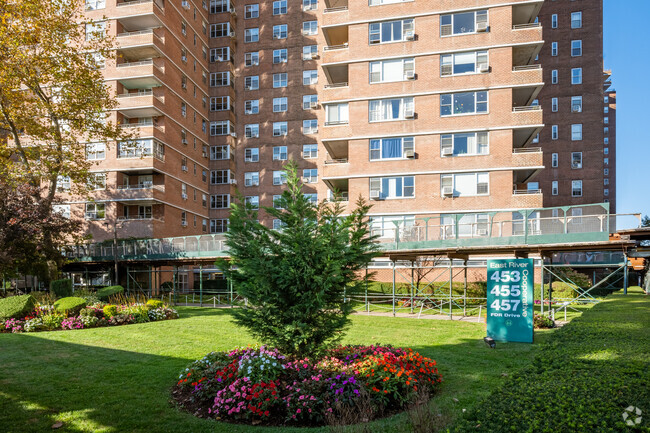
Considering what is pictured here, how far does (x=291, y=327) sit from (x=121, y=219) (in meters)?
36.6

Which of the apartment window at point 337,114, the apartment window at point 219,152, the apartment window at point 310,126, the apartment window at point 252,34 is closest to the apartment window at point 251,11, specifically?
the apartment window at point 252,34

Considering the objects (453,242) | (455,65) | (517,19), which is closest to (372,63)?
(455,65)

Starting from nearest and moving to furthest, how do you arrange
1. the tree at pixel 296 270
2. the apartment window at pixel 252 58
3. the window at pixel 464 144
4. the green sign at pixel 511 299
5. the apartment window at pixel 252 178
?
the tree at pixel 296 270 → the green sign at pixel 511 299 → the window at pixel 464 144 → the apartment window at pixel 252 178 → the apartment window at pixel 252 58

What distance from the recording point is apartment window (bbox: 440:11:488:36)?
106 ft

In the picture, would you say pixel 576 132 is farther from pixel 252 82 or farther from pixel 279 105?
pixel 252 82

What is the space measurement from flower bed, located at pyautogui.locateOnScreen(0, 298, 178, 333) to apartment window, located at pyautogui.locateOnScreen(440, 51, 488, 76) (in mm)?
26970

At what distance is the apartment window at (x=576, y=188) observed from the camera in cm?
4928

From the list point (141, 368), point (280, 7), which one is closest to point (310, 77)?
point (280, 7)

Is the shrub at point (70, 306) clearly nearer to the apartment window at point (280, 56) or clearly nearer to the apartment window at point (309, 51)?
the apartment window at point (309, 51)

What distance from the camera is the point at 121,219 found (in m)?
39.4

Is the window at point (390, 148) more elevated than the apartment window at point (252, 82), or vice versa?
the apartment window at point (252, 82)

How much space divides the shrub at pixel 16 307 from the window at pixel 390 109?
25.7 m

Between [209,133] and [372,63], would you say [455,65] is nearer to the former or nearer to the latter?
[372,63]

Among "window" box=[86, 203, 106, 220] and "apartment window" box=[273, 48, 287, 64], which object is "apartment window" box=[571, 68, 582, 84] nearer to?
"apartment window" box=[273, 48, 287, 64]
